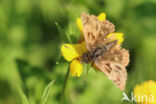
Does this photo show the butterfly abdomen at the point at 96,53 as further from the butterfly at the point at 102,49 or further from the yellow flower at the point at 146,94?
the yellow flower at the point at 146,94

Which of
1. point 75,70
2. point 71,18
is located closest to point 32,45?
point 71,18

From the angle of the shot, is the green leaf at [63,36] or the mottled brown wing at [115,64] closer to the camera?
the mottled brown wing at [115,64]

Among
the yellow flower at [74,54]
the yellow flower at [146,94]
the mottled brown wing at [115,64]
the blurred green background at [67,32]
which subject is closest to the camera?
the mottled brown wing at [115,64]

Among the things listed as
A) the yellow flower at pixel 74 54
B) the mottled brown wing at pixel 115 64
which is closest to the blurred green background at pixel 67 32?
the yellow flower at pixel 74 54

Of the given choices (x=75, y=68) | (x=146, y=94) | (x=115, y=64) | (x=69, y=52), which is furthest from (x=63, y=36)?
(x=146, y=94)

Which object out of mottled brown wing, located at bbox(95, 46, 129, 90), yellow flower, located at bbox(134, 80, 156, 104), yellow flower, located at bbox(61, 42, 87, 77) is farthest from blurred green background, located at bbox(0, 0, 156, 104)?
mottled brown wing, located at bbox(95, 46, 129, 90)

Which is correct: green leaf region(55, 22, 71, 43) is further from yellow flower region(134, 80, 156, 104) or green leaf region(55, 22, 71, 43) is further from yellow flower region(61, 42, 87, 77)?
yellow flower region(134, 80, 156, 104)
